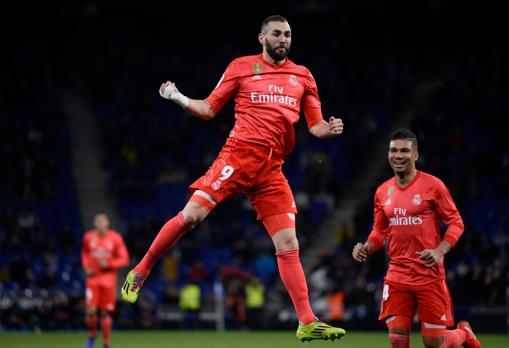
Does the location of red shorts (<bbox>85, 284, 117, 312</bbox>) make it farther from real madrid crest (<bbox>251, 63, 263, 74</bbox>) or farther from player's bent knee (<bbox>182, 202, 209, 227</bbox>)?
real madrid crest (<bbox>251, 63, 263, 74</bbox>)

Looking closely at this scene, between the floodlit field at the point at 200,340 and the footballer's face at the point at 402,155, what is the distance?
22.5 feet

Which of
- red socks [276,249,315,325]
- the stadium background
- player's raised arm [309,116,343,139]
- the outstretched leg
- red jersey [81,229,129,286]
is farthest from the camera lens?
the stadium background

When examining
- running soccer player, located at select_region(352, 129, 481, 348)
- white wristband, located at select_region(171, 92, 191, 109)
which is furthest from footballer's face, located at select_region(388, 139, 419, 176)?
white wristband, located at select_region(171, 92, 191, 109)

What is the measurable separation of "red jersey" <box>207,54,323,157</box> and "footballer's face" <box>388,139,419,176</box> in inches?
46.9

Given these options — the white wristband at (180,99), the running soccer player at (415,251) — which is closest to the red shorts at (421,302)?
the running soccer player at (415,251)

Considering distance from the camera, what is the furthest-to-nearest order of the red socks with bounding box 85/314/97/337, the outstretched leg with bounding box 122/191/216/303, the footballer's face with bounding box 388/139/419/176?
the red socks with bounding box 85/314/97/337
the footballer's face with bounding box 388/139/419/176
the outstretched leg with bounding box 122/191/216/303

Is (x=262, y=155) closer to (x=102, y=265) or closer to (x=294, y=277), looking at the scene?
(x=294, y=277)

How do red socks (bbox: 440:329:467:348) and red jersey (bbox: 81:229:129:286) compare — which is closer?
red socks (bbox: 440:329:467:348)

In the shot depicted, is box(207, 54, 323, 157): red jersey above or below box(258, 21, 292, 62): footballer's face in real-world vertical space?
below

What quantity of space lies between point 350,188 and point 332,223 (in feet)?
5.79

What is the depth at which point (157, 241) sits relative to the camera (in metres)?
9.03

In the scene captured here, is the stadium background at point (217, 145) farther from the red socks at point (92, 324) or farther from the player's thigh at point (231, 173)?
the player's thigh at point (231, 173)

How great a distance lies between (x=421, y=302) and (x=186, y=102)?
3.16m

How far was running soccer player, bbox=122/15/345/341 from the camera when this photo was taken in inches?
353
